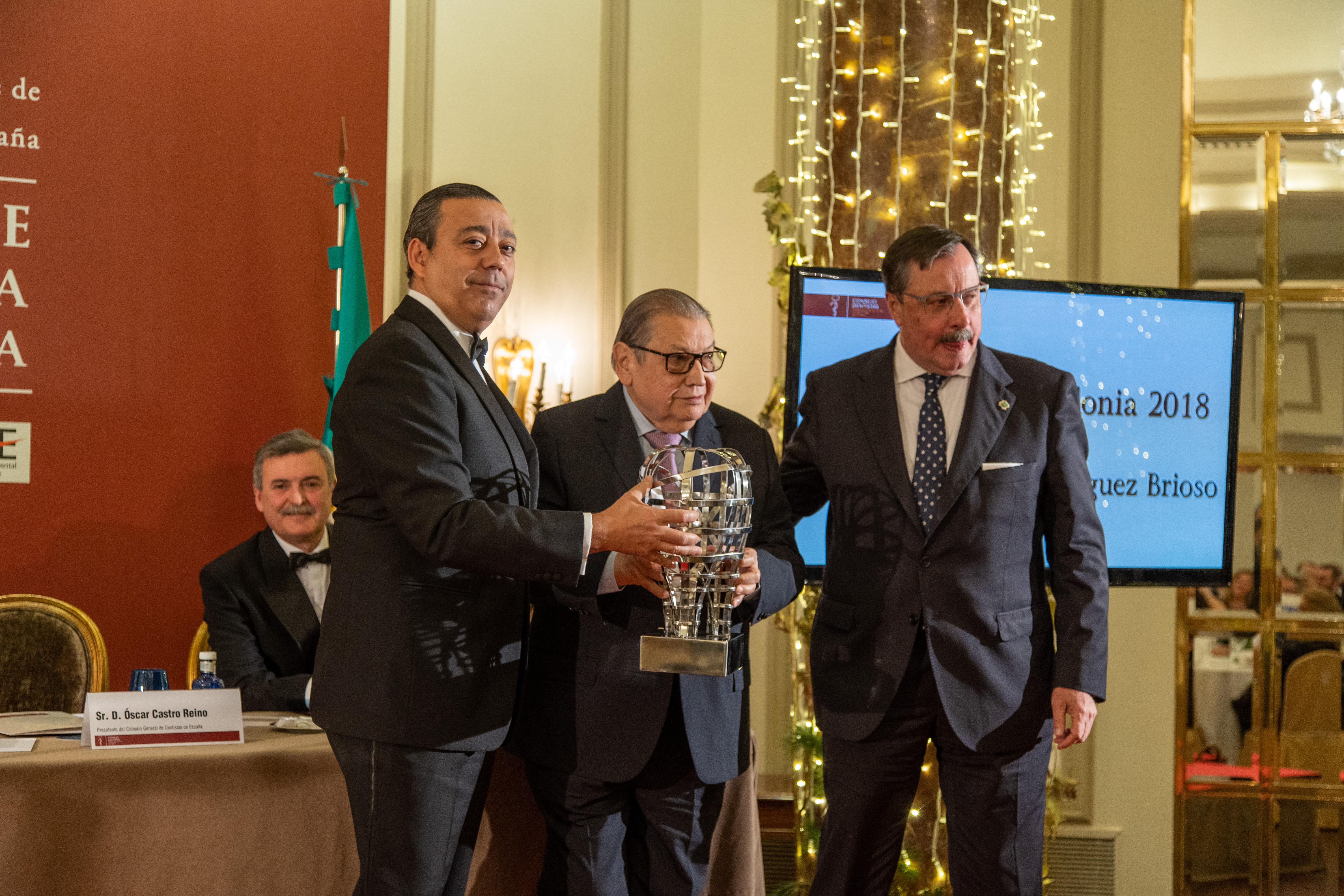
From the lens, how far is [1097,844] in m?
4.20

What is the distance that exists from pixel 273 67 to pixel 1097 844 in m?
4.43

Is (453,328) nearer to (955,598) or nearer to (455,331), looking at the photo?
(455,331)

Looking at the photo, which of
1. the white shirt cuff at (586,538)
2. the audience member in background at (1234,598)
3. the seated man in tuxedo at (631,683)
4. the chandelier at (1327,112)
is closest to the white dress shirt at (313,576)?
the seated man in tuxedo at (631,683)

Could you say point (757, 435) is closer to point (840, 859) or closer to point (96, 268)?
point (840, 859)

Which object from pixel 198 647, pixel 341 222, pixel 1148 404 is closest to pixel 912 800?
pixel 1148 404

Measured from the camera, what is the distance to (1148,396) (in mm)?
2990

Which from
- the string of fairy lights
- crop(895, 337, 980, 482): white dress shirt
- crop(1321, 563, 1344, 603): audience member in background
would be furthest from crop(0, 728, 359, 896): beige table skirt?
crop(1321, 563, 1344, 603): audience member in background

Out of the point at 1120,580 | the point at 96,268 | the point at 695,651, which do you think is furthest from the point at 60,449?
the point at 1120,580

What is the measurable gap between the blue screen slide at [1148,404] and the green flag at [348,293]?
216 cm

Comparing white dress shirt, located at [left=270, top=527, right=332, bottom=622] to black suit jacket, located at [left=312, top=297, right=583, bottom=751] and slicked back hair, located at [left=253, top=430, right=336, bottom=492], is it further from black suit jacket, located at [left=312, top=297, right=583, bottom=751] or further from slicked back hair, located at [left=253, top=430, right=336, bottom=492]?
black suit jacket, located at [left=312, top=297, right=583, bottom=751]

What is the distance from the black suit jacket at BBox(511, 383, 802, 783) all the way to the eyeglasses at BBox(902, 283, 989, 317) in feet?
1.41

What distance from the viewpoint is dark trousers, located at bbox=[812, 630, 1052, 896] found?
2150mm

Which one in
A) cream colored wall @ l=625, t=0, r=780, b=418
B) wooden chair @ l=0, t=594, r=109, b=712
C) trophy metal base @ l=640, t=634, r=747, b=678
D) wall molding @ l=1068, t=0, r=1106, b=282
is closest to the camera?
trophy metal base @ l=640, t=634, r=747, b=678

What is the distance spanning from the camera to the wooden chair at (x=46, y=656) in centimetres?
330
